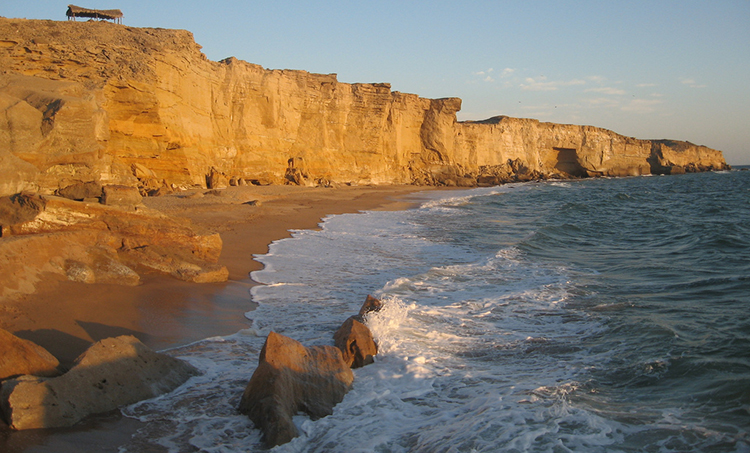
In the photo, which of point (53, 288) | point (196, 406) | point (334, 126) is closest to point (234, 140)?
point (334, 126)

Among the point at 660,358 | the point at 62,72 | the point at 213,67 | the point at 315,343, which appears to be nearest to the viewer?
the point at 660,358

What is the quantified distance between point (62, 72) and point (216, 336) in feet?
43.7

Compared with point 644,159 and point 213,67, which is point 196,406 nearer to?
point 213,67

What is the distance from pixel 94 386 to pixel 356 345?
2095mm

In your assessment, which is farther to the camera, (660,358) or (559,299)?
(559,299)

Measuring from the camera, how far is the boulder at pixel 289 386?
10.5 ft

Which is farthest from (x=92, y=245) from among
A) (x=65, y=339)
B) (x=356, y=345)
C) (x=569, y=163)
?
(x=569, y=163)

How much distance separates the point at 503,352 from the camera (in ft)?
15.5

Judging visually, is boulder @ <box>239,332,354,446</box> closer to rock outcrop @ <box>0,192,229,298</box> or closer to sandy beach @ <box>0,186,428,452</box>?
sandy beach @ <box>0,186,428,452</box>

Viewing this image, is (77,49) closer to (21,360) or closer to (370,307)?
(370,307)

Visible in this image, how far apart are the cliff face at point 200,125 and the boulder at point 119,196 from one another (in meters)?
1.03

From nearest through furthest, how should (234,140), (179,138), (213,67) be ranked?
(179,138) → (213,67) → (234,140)

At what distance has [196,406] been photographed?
11.5ft

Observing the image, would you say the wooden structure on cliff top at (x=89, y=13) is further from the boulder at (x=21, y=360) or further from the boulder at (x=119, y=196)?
the boulder at (x=21, y=360)
